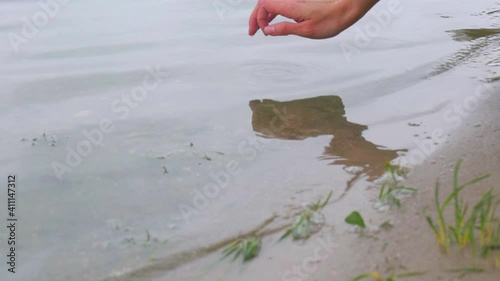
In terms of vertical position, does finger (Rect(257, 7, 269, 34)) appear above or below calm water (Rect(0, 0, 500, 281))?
above

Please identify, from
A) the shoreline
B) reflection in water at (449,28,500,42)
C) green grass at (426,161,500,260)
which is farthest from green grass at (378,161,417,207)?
reflection in water at (449,28,500,42)

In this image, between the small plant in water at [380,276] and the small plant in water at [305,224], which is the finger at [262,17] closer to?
the small plant in water at [305,224]

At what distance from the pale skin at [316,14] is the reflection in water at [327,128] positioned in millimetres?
492

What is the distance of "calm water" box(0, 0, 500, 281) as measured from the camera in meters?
2.44

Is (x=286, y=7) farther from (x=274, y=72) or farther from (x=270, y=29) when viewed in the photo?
(x=274, y=72)

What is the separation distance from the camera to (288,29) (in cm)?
321

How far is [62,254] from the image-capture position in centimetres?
235

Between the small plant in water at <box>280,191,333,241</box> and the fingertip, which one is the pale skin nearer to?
the fingertip

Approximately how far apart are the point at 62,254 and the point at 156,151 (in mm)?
914

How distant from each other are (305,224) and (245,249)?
0.82 ft

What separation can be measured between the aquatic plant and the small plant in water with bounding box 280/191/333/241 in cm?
12

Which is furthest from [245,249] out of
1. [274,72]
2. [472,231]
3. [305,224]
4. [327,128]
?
[274,72]

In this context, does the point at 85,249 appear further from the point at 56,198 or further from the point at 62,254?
the point at 56,198

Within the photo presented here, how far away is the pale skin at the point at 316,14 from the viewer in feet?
10.5
